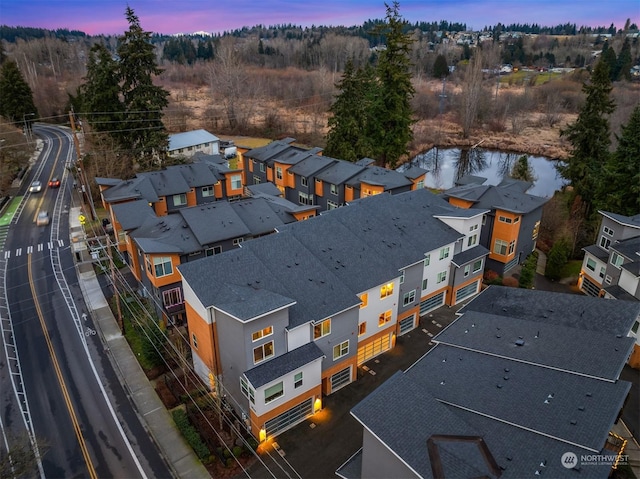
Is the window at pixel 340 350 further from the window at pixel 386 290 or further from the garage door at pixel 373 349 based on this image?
the window at pixel 386 290

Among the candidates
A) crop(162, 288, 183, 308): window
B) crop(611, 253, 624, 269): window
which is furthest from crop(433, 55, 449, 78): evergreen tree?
crop(162, 288, 183, 308): window

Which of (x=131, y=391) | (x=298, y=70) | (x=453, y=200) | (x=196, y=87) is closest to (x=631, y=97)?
(x=453, y=200)

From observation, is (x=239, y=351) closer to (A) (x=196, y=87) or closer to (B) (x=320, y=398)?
(B) (x=320, y=398)

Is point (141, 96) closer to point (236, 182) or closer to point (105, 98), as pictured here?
point (105, 98)

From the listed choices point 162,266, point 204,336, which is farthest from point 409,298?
point 162,266

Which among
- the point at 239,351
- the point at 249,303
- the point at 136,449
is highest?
the point at 249,303

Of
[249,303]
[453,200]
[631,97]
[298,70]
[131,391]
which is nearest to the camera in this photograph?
[249,303]

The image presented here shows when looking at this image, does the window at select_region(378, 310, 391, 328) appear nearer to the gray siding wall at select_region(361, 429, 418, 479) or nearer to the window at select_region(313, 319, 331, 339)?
the window at select_region(313, 319, 331, 339)
